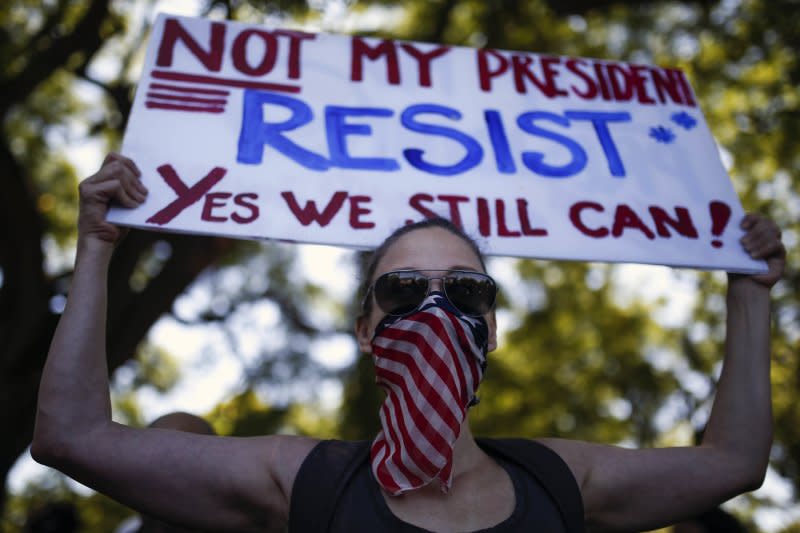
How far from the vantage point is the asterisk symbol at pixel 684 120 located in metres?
2.78

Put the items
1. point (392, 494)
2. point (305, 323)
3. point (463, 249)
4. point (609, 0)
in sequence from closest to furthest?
1. point (392, 494)
2. point (463, 249)
3. point (609, 0)
4. point (305, 323)

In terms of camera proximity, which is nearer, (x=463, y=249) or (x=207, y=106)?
(x=463, y=249)

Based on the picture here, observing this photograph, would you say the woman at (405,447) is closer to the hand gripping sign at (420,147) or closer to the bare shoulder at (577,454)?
the bare shoulder at (577,454)

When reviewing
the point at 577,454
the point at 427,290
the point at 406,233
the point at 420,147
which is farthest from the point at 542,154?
the point at 577,454

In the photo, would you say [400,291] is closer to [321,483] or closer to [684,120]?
[321,483]

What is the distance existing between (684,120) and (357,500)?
6.80 ft

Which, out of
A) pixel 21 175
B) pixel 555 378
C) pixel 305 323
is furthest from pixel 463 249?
pixel 555 378

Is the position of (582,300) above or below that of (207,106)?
above

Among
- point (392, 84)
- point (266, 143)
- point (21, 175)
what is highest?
point (21, 175)

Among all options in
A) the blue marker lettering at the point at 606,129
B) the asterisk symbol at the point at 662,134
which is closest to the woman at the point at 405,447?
the blue marker lettering at the point at 606,129

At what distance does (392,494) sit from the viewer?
167 centimetres

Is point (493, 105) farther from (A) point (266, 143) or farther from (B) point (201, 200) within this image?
(B) point (201, 200)

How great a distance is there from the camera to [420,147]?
98.1 inches

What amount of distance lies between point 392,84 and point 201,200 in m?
0.99
